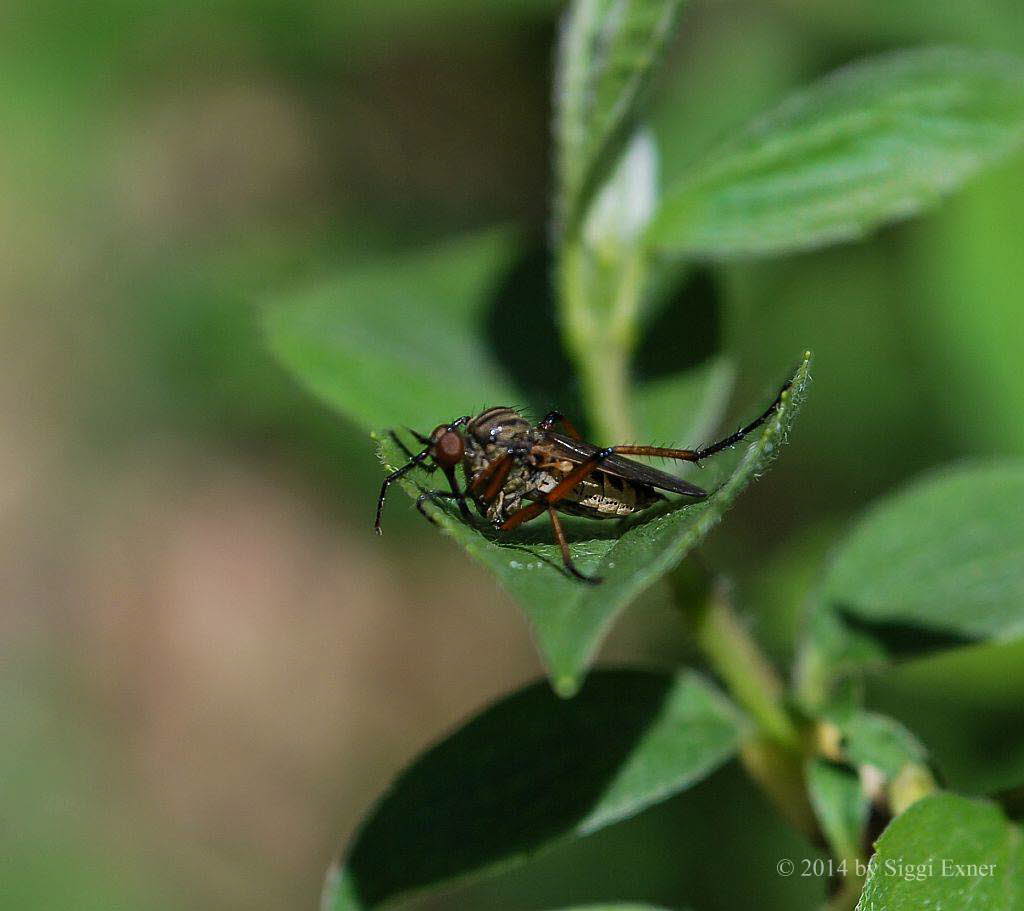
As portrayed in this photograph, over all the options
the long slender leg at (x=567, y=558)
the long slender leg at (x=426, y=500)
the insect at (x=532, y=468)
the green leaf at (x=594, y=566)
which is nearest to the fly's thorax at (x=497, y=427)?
the insect at (x=532, y=468)

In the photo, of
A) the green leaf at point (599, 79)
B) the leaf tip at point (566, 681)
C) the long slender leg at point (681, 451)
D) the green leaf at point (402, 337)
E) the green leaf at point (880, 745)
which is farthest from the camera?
the green leaf at point (402, 337)

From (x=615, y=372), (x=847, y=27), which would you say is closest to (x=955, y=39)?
(x=847, y=27)

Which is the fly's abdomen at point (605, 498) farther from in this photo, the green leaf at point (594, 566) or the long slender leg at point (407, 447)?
the green leaf at point (594, 566)

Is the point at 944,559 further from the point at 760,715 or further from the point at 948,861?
the point at 948,861

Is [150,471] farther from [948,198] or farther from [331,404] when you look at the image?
[331,404]

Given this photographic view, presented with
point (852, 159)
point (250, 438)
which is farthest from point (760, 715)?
point (250, 438)

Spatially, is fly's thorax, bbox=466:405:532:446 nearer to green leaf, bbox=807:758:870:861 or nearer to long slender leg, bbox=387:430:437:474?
long slender leg, bbox=387:430:437:474

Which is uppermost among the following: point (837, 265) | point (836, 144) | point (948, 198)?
point (836, 144)
